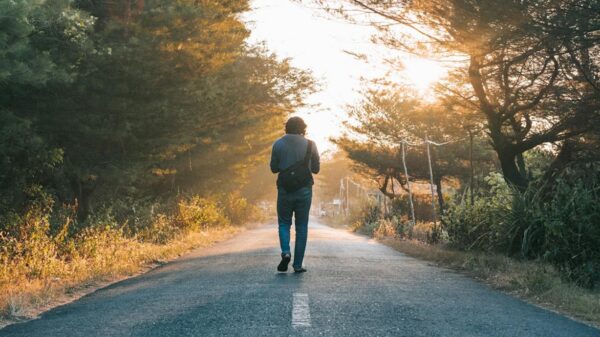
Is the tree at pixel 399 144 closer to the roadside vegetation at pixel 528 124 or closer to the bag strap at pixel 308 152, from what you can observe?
the roadside vegetation at pixel 528 124

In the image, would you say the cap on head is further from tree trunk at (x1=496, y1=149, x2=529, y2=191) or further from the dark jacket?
tree trunk at (x1=496, y1=149, x2=529, y2=191)

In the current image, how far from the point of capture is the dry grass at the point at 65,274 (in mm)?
6461

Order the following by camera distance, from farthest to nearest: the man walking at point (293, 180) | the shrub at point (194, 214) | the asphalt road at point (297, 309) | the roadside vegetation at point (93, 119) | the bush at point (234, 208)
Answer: the bush at point (234, 208) → the shrub at point (194, 214) → the roadside vegetation at point (93, 119) → the man walking at point (293, 180) → the asphalt road at point (297, 309)

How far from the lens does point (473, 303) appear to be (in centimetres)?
664

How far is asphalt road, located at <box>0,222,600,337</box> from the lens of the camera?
197 inches

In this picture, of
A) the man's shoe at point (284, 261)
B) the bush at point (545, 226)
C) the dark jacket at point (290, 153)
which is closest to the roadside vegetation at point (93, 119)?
the man's shoe at point (284, 261)

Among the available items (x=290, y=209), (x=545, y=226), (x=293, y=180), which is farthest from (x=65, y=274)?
(x=545, y=226)

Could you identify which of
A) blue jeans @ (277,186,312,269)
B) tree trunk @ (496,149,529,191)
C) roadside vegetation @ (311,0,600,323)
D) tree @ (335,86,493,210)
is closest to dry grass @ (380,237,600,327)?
roadside vegetation @ (311,0,600,323)

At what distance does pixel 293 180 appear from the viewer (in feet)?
28.4

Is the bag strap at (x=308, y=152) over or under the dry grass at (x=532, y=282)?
over

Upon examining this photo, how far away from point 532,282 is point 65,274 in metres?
6.53

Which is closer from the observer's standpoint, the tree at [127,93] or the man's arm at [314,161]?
the man's arm at [314,161]

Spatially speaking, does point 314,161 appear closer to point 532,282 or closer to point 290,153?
point 290,153

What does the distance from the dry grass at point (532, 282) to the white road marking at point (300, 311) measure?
278 centimetres
